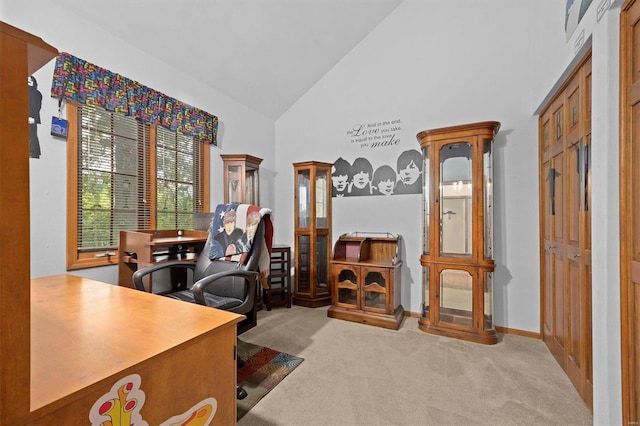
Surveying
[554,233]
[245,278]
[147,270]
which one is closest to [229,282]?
[245,278]

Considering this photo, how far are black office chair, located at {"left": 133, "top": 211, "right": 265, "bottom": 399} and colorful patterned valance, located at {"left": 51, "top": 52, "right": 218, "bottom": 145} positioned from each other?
1.47 m

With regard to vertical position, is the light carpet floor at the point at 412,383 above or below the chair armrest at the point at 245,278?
below

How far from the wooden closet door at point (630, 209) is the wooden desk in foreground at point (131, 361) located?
5.83 ft

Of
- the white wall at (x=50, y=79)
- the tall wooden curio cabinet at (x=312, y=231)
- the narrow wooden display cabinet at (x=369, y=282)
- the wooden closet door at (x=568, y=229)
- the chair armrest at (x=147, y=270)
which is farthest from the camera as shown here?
the tall wooden curio cabinet at (x=312, y=231)

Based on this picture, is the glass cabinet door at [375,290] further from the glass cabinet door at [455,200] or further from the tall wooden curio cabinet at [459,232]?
the glass cabinet door at [455,200]

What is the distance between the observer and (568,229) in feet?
6.59

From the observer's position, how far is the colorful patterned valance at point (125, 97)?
82.8 inches

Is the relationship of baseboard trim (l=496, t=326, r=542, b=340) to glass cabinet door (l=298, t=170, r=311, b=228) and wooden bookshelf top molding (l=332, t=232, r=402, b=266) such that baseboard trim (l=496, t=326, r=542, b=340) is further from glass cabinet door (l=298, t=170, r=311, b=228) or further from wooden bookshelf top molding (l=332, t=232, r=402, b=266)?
glass cabinet door (l=298, t=170, r=311, b=228)

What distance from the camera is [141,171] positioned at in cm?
268

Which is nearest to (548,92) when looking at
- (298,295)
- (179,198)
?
(298,295)

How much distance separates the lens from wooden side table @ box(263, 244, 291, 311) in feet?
11.4

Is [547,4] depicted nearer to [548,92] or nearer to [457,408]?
[548,92]

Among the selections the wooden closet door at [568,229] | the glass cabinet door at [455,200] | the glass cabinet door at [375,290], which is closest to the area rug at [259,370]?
the glass cabinet door at [375,290]

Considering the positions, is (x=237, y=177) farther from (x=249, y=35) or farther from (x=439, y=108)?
(x=439, y=108)
